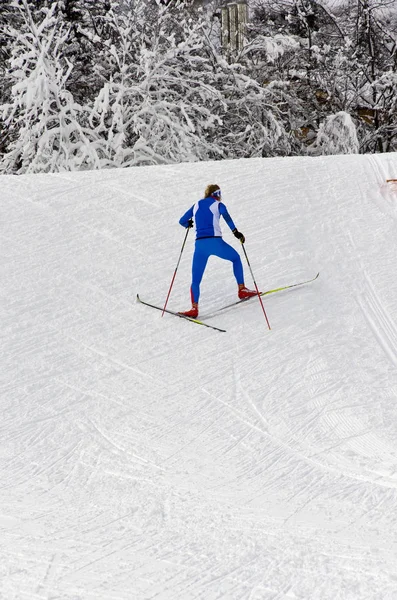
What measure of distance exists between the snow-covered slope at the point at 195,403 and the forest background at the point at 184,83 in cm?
411

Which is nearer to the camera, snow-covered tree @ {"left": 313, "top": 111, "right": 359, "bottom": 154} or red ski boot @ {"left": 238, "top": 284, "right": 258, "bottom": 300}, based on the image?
red ski boot @ {"left": 238, "top": 284, "right": 258, "bottom": 300}

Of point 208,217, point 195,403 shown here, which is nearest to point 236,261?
point 208,217

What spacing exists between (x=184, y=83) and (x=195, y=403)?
12276mm

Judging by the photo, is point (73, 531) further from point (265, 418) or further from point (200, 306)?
point (200, 306)

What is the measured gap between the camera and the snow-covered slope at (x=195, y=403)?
408cm

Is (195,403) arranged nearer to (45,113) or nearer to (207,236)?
(207,236)

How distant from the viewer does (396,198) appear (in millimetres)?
12492

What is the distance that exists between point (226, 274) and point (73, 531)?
5.91 metres

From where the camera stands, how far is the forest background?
647 inches

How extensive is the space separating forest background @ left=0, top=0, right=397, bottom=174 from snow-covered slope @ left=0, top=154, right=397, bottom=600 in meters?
4.11

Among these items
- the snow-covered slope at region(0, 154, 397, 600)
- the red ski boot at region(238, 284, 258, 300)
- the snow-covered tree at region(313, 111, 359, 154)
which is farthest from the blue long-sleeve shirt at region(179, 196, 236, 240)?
the snow-covered tree at region(313, 111, 359, 154)

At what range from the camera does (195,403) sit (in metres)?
6.62

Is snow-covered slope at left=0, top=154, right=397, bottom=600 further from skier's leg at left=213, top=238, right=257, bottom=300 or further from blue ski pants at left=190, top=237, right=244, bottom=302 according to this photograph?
blue ski pants at left=190, top=237, right=244, bottom=302

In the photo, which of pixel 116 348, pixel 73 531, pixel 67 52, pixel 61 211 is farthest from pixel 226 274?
pixel 67 52
